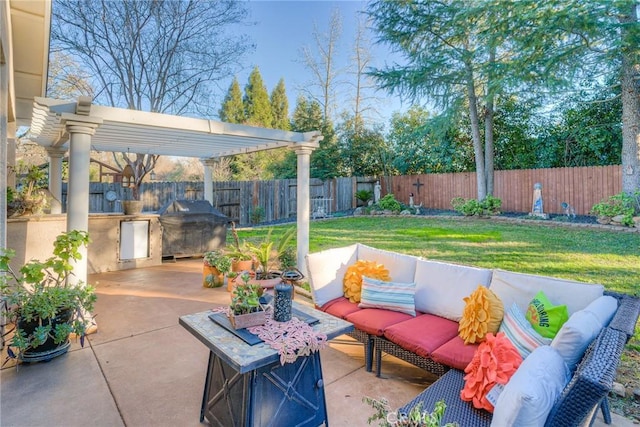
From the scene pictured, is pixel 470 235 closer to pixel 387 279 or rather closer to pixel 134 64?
pixel 387 279

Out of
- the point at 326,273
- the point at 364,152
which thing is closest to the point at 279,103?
the point at 364,152

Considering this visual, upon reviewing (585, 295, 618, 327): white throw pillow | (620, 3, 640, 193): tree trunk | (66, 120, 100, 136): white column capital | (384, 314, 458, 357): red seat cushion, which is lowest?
(384, 314, 458, 357): red seat cushion

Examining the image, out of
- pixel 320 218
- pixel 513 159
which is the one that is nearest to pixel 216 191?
pixel 320 218

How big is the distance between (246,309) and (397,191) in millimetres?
13153

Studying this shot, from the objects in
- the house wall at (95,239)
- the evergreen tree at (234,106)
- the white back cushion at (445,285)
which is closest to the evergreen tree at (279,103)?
the evergreen tree at (234,106)

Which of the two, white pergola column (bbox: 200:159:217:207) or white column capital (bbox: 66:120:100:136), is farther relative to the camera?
white pergola column (bbox: 200:159:217:207)

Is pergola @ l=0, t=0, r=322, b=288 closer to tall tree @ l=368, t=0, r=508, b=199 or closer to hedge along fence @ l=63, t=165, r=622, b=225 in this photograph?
hedge along fence @ l=63, t=165, r=622, b=225

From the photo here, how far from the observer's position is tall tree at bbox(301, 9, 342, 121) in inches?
652

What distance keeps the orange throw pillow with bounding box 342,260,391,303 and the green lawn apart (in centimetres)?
268

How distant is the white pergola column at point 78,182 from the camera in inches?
127

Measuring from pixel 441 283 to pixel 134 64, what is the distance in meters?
10.7

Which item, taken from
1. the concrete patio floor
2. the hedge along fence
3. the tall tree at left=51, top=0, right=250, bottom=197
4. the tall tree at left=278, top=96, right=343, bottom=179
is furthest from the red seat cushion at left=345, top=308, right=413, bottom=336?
the tall tree at left=278, top=96, right=343, bottom=179

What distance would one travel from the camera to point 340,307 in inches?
114

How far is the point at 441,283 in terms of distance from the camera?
8.93 ft
